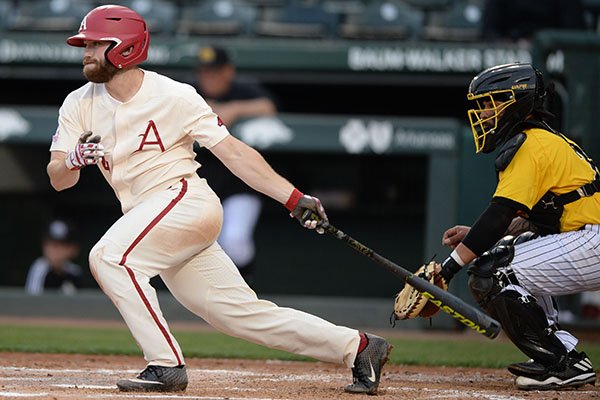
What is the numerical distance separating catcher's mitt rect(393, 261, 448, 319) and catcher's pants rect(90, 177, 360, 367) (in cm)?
35

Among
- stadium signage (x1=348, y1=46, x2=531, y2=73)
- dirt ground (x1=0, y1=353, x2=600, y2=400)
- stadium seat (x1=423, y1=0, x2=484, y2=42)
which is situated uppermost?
stadium seat (x1=423, y1=0, x2=484, y2=42)

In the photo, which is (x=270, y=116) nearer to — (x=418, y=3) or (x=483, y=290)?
(x=418, y=3)

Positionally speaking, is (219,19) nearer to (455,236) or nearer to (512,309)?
(455,236)

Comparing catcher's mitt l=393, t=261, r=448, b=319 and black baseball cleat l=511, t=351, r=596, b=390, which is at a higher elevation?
catcher's mitt l=393, t=261, r=448, b=319

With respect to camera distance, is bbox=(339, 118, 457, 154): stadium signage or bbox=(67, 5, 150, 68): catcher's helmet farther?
bbox=(339, 118, 457, 154): stadium signage

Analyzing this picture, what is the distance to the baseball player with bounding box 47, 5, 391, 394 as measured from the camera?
4.08 meters

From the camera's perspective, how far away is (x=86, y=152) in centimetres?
402

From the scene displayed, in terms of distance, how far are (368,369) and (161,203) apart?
0.98 m

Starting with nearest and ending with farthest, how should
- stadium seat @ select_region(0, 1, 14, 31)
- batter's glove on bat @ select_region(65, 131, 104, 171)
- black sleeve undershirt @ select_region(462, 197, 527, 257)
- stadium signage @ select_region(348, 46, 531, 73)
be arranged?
batter's glove on bat @ select_region(65, 131, 104, 171)
black sleeve undershirt @ select_region(462, 197, 527, 257)
stadium signage @ select_region(348, 46, 531, 73)
stadium seat @ select_region(0, 1, 14, 31)

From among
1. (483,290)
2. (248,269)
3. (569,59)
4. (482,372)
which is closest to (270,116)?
(248,269)

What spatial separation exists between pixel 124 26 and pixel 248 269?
4294 millimetres

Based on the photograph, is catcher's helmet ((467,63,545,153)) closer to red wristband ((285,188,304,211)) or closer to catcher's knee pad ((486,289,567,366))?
catcher's knee pad ((486,289,567,366))

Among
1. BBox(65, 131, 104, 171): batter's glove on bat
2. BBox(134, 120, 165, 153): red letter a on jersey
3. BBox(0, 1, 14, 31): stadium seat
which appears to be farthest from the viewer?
BBox(0, 1, 14, 31): stadium seat

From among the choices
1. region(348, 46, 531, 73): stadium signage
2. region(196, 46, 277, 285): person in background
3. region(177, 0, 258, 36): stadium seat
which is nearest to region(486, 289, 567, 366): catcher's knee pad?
region(196, 46, 277, 285): person in background
